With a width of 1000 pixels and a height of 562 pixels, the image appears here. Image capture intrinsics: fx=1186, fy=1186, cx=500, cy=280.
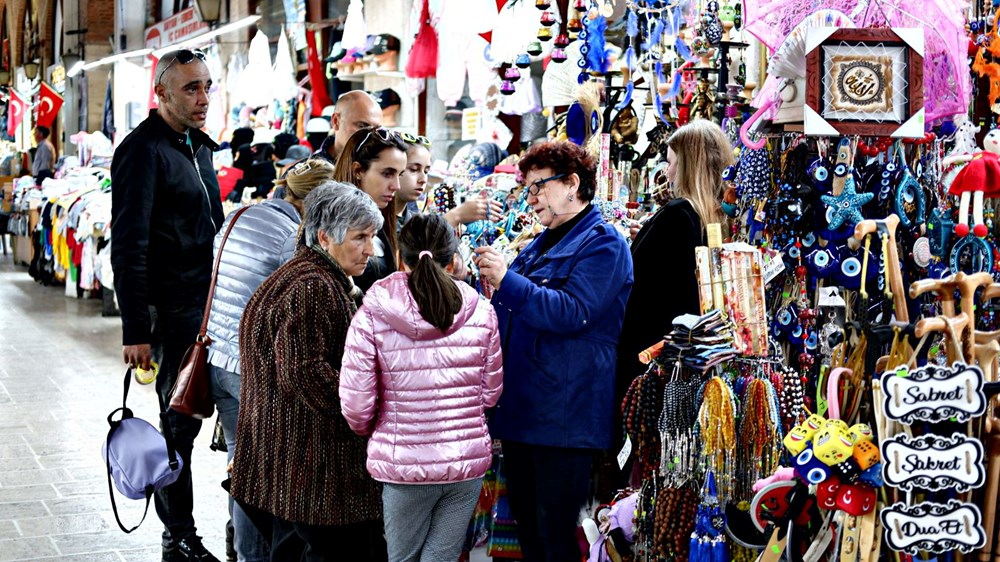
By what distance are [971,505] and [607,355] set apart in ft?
3.63

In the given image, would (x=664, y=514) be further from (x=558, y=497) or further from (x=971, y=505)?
(x=971, y=505)

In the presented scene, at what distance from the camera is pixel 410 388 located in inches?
117

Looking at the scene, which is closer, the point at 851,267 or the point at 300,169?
the point at 851,267

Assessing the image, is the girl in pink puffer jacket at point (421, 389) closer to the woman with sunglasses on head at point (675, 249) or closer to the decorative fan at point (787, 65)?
the woman with sunglasses on head at point (675, 249)

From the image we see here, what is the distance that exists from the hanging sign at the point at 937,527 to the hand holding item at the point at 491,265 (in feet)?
3.82

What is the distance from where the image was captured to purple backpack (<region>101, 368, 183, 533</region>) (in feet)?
12.6

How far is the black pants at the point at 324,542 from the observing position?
10.4 feet

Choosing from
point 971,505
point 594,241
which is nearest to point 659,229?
point 594,241

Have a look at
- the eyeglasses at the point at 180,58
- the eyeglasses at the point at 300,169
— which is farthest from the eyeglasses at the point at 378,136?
the eyeglasses at the point at 180,58

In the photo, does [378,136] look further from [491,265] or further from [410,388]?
[410,388]

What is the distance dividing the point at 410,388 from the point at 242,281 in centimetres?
90

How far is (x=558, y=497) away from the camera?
3.22 meters

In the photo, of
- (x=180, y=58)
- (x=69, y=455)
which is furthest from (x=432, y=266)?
(x=69, y=455)

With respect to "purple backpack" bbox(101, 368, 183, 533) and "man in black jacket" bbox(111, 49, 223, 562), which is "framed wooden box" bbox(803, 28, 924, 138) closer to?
"man in black jacket" bbox(111, 49, 223, 562)
